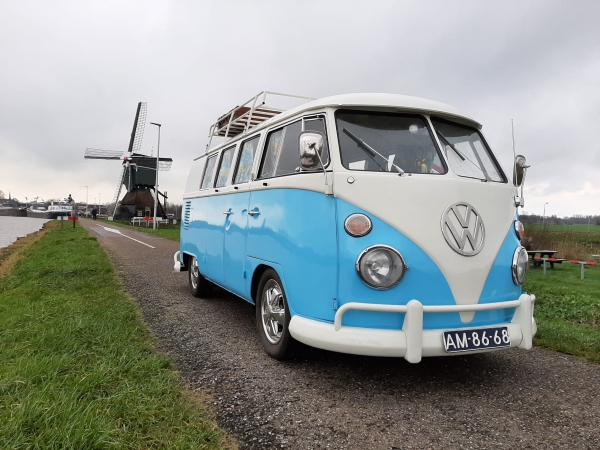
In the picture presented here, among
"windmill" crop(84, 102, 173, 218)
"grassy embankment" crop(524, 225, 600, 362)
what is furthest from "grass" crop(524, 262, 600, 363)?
"windmill" crop(84, 102, 173, 218)

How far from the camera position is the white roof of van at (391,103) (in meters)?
3.74

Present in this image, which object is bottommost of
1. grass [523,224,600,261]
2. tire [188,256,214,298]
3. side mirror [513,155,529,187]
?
tire [188,256,214,298]

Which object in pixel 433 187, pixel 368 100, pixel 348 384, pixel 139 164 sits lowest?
pixel 348 384

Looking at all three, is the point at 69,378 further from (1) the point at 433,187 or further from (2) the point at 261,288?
(1) the point at 433,187

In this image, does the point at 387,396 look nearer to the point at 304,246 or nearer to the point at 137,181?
the point at 304,246

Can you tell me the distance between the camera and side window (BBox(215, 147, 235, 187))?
228 inches

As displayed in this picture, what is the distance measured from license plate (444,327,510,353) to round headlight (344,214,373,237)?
3.09ft

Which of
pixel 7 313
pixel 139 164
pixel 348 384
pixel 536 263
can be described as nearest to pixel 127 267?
pixel 7 313

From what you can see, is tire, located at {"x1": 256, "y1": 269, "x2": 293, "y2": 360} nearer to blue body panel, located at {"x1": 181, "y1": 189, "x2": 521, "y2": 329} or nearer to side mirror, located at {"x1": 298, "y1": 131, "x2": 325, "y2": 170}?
blue body panel, located at {"x1": 181, "y1": 189, "x2": 521, "y2": 329}

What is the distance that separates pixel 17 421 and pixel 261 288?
89.1 inches

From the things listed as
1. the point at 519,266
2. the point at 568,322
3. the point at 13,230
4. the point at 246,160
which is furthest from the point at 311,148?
the point at 13,230

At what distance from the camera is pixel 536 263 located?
15.7m

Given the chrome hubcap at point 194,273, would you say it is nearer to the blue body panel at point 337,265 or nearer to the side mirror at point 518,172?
the blue body panel at point 337,265

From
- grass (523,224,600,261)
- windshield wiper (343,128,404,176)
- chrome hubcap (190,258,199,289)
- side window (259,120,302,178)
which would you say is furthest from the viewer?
grass (523,224,600,261)
